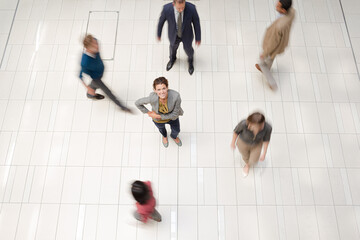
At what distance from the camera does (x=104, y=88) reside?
3.89 m

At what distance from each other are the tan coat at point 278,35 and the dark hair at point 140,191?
2612mm

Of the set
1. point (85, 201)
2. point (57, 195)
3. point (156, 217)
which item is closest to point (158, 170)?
point (156, 217)

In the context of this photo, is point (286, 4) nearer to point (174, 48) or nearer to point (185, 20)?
point (185, 20)

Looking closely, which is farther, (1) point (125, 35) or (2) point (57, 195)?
(1) point (125, 35)

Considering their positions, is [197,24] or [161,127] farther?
[197,24]

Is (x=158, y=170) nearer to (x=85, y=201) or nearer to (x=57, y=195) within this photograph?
(x=85, y=201)

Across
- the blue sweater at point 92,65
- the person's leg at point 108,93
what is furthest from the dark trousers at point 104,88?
the blue sweater at point 92,65

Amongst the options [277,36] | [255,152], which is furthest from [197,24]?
[255,152]

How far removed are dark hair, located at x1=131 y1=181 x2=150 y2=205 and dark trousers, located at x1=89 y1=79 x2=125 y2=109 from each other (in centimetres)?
174

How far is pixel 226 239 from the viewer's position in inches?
138

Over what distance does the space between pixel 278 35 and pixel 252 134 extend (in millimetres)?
1557

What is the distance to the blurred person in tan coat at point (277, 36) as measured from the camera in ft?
11.7

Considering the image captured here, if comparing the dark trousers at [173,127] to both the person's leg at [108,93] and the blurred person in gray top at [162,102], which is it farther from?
the person's leg at [108,93]

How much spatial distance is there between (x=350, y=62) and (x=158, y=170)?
360cm
